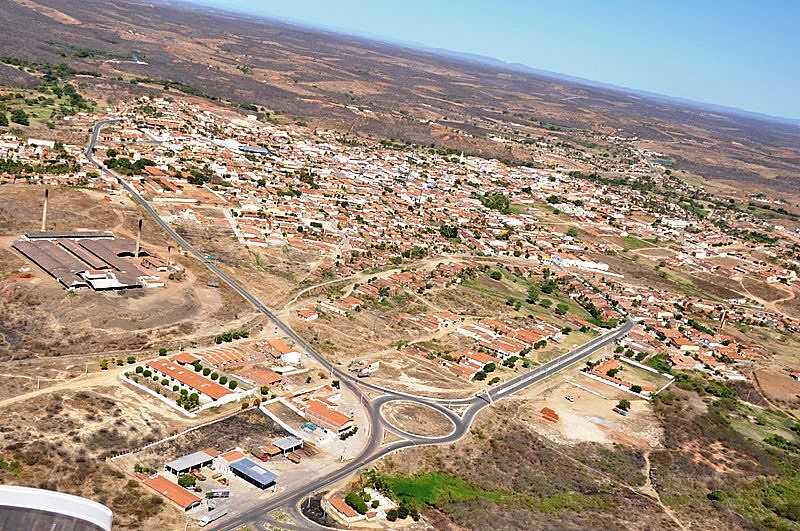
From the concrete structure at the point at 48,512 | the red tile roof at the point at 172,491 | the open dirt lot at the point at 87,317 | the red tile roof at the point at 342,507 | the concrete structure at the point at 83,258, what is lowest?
the open dirt lot at the point at 87,317

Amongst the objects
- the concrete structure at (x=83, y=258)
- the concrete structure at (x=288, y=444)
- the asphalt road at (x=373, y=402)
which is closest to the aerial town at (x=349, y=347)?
the asphalt road at (x=373, y=402)

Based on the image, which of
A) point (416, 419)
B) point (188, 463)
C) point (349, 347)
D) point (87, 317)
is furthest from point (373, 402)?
point (87, 317)

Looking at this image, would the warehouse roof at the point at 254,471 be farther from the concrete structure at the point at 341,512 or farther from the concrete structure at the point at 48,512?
the concrete structure at the point at 48,512

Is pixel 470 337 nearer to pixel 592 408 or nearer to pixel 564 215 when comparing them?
pixel 592 408

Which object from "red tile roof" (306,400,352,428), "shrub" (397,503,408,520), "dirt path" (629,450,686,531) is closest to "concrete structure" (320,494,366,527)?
"shrub" (397,503,408,520)

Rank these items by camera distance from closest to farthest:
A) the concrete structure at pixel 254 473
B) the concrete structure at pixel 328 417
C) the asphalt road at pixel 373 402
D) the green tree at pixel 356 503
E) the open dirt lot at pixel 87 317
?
the asphalt road at pixel 373 402
the green tree at pixel 356 503
the concrete structure at pixel 254 473
the concrete structure at pixel 328 417
the open dirt lot at pixel 87 317

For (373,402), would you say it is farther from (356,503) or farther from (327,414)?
(356,503)

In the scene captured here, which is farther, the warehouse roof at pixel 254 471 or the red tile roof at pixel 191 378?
the red tile roof at pixel 191 378
